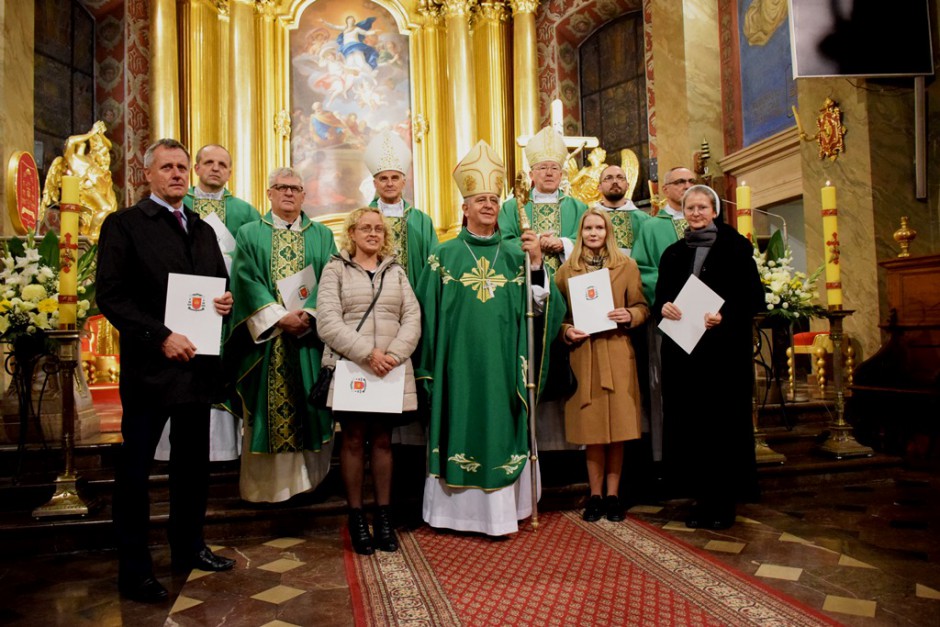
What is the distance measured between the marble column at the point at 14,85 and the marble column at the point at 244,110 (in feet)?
10.2

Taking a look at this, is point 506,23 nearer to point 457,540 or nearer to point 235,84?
point 235,84

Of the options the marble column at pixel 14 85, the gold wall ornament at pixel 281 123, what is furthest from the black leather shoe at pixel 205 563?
the gold wall ornament at pixel 281 123

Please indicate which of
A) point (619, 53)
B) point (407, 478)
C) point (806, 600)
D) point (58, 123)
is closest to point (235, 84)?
point (58, 123)

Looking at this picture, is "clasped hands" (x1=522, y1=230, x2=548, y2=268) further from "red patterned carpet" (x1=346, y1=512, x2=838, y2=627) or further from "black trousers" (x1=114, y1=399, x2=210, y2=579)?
"black trousers" (x1=114, y1=399, x2=210, y2=579)

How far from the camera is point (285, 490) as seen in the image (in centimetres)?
362

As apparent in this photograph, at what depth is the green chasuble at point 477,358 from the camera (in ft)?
11.3

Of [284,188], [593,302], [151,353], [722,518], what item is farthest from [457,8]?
[151,353]

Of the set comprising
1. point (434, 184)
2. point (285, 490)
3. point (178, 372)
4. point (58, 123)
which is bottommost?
point (285, 490)

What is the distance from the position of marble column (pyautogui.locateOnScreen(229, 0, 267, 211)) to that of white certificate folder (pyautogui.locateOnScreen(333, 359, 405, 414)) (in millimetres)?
7104

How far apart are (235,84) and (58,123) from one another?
2.35 m

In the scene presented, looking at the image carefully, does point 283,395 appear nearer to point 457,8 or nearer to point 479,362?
point 479,362

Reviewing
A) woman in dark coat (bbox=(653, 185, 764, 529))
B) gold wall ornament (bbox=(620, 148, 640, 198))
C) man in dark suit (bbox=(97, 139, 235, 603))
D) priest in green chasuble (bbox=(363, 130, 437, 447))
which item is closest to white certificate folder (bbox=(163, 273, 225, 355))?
man in dark suit (bbox=(97, 139, 235, 603))

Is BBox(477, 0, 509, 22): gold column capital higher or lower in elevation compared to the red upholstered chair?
higher

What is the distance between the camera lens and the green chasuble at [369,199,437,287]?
4.11 metres
